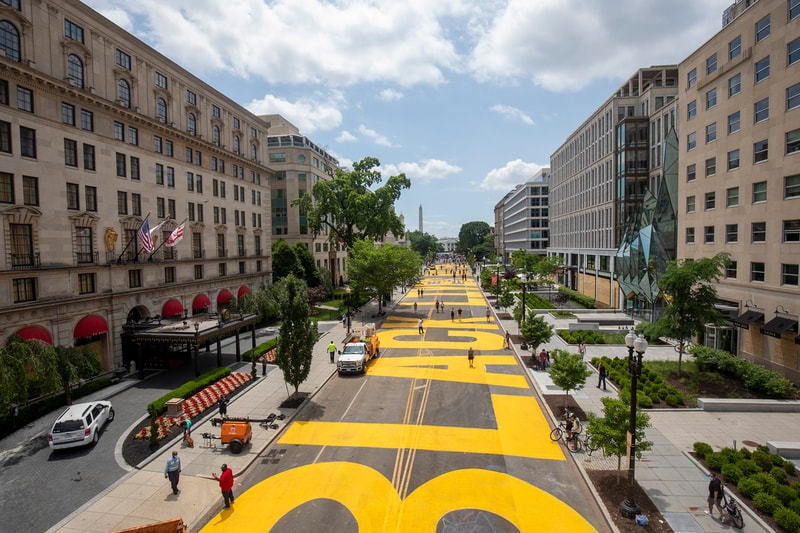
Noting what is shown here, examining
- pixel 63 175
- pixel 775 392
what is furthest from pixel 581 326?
pixel 63 175

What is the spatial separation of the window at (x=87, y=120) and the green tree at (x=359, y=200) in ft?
101

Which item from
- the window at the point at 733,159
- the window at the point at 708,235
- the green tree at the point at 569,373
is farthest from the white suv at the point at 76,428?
the window at the point at 733,159

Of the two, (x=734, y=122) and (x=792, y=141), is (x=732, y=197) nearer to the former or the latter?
(x=734, y=122)

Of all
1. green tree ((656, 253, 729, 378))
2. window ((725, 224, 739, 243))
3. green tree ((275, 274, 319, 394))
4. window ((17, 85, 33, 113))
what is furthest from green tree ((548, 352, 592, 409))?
window ((17, 85, 33, 113))

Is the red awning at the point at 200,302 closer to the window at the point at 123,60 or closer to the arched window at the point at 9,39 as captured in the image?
the window at the point at 123,60

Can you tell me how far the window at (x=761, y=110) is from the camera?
27.8 meters

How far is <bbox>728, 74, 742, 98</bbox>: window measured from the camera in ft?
98.9

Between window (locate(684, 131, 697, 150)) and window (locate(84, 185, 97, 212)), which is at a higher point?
window (locate(684, 131, 697, 150))

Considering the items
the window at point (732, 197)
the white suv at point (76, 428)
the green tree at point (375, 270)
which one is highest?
the window at point (732, 197)

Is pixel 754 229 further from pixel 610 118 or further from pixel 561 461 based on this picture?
pixel 610 118

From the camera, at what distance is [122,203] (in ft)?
109

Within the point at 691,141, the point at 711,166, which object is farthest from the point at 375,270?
the point at 711,166

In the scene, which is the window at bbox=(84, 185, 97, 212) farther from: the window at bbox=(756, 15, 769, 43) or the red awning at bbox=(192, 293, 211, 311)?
the window at bbox=(756, 15, 769, 43)

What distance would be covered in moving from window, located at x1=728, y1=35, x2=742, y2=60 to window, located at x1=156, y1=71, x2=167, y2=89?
146 ft
